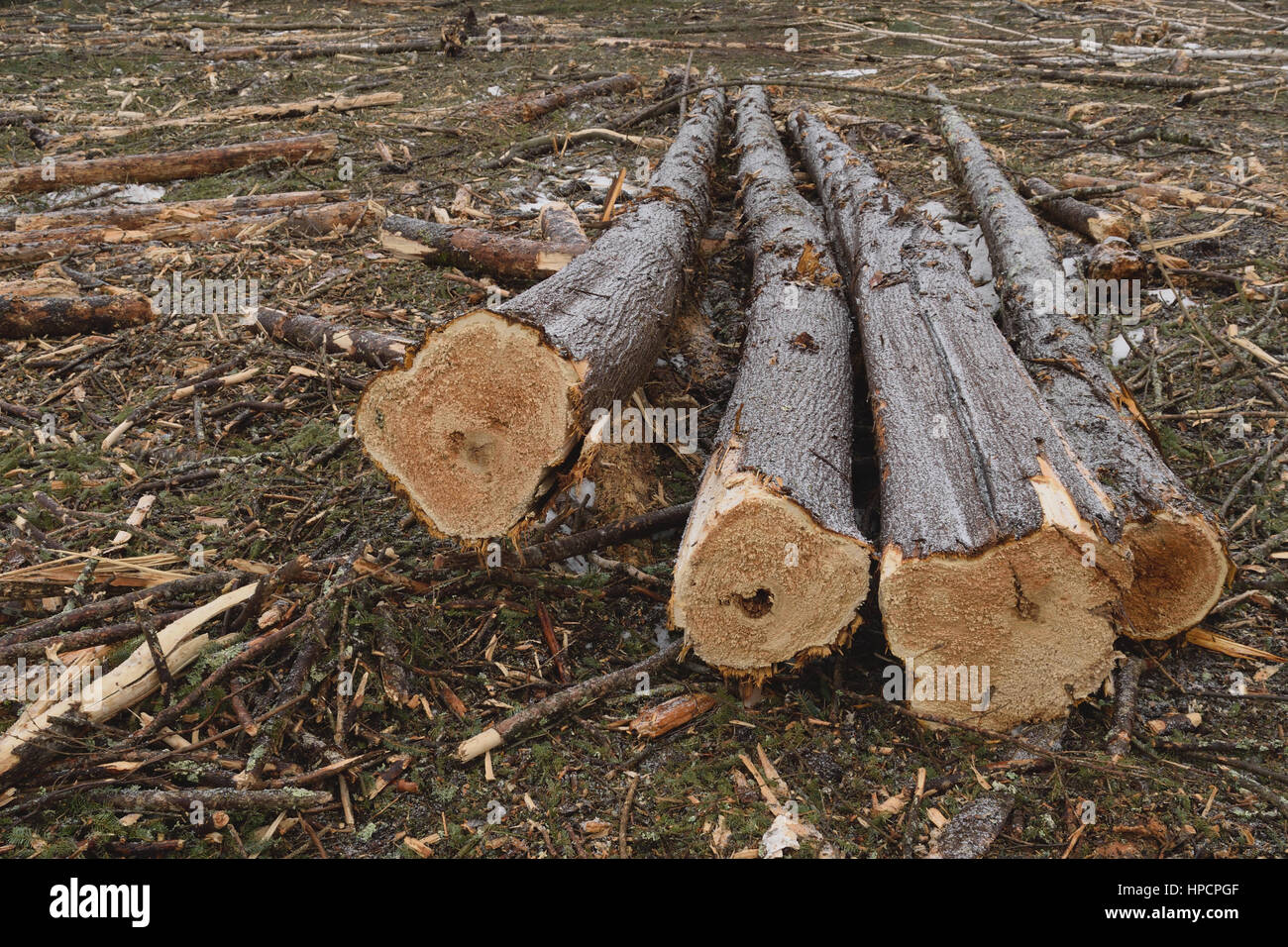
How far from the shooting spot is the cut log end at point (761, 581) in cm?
296

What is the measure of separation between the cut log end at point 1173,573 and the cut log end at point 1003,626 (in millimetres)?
320

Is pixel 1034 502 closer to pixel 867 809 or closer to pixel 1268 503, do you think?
pixel 867 809

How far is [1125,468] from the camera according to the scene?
11.4 feet

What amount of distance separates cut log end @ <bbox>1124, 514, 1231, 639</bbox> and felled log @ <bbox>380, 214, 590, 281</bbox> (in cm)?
399

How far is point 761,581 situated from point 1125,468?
166 cm

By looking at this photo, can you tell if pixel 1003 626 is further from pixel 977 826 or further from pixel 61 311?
pixel 61 311

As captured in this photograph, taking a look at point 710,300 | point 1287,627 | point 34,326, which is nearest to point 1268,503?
point 1287,627

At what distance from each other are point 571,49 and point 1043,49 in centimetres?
668

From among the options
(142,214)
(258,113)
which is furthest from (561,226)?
(258,113)

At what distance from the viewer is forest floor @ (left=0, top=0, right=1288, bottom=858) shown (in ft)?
9.32

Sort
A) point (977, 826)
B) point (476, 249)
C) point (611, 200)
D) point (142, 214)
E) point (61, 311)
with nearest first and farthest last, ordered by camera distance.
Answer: point (977, 826)
point (61, 311)
point (476, 249)
point (142, 214)
point (611, 200)

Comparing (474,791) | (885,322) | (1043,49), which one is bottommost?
(474,791)

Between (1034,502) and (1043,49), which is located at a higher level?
(1043,49)

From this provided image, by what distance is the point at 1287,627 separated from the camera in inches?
136
